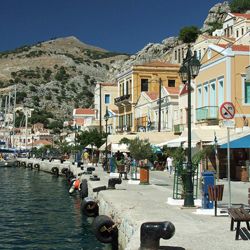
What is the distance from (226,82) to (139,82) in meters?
A: 33.3

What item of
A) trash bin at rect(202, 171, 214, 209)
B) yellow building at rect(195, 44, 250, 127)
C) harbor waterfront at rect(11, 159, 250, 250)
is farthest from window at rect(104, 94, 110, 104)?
trash bin at rect(202, 171, 214, 209)

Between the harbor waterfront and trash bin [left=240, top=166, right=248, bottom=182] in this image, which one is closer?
the harbor waterfront

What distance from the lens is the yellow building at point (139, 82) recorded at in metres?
65.9

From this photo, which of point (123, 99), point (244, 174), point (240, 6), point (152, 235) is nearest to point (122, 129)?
point (123, 99)

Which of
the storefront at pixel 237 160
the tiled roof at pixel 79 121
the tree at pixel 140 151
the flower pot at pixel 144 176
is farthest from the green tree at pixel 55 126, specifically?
the flower pot at pixel 144 176

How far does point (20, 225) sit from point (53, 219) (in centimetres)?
206

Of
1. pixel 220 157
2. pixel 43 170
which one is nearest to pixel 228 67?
pixel 220 157

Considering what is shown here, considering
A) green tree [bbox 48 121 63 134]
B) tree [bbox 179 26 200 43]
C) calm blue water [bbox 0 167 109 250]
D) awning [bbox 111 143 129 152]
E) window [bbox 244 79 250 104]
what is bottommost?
calm blue water [bbox 0 167 109 250]

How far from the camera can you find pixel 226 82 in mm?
33406

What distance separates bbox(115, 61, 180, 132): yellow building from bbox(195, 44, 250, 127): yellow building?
1134 inches

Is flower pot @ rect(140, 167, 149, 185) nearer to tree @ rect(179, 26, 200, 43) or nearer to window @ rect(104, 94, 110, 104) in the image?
window @ rect(104, 94, 110, 104)

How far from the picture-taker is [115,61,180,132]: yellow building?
2594 inches

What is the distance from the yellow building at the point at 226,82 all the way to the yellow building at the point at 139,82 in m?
28.8

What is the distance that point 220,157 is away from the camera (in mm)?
32156
